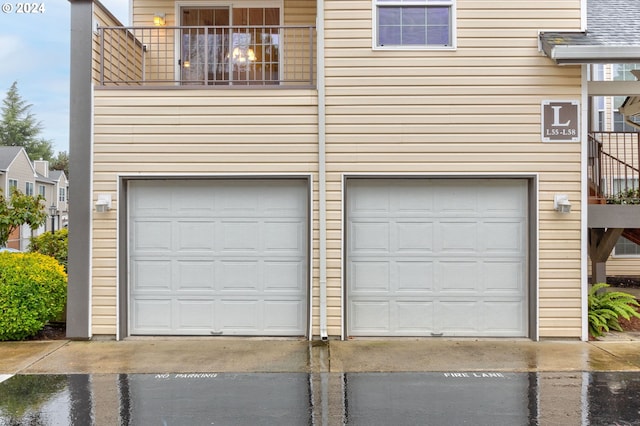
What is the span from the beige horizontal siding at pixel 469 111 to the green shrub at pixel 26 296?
4.02m

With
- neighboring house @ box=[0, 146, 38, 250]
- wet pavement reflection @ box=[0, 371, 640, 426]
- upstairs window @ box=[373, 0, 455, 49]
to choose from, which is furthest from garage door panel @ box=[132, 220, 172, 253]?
neighboring house @ box=[0, 146, 38, 250]

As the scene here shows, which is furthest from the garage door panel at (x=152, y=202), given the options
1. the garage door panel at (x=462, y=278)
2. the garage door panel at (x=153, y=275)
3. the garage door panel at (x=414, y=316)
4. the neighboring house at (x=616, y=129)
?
the neighboring house at (x=616, y=129)

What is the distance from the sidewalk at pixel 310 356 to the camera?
5562 mm

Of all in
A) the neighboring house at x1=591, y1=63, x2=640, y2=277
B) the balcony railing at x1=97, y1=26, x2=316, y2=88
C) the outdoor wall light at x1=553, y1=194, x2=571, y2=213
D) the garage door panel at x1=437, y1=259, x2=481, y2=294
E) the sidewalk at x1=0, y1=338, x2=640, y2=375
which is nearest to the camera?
the sidewalk at x1=0, y1=338, x2=640, y2=375

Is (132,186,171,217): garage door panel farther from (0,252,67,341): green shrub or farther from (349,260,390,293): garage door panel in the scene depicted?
(349,260,390,293): garage door panel

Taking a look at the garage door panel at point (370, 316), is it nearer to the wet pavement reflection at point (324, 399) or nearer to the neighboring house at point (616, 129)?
the wet pavement reflection at point (324, 399)

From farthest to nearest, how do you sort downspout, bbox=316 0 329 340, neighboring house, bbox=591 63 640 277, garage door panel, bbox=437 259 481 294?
neighboring house, bbox=591 63 640 277
garage door panel, bbox=437 259 481 294
downspout, bbox=316 0 329 340

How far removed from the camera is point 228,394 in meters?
4.80

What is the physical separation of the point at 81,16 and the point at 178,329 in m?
4.73

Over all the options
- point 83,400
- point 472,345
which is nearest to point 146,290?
point 83,400

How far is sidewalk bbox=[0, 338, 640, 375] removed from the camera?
219 inches

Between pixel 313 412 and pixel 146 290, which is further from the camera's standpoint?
pixel 146 290

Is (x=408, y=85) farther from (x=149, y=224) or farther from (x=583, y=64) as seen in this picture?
(x=149, y=224)

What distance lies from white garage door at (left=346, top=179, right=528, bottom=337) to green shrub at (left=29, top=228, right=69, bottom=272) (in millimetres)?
5383
